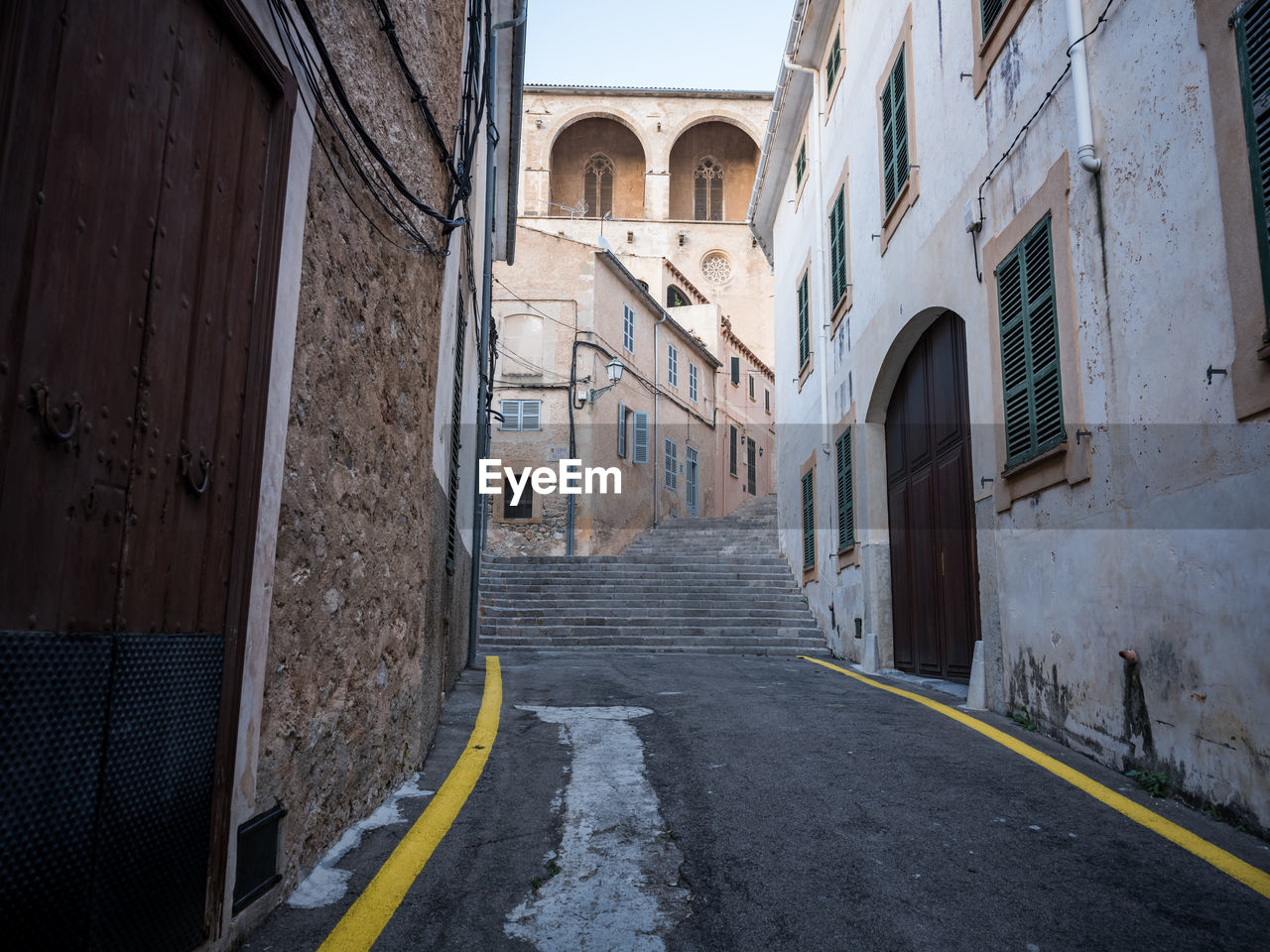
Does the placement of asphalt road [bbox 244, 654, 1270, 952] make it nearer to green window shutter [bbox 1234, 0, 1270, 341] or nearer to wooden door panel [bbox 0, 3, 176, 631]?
wooden door panel [bbox 0, 3, 176, 631]

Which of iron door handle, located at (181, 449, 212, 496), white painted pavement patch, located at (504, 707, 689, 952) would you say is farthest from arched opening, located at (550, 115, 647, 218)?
iron door handle, located at (181, 449, 212, 496)

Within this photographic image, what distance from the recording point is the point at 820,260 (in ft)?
43.2

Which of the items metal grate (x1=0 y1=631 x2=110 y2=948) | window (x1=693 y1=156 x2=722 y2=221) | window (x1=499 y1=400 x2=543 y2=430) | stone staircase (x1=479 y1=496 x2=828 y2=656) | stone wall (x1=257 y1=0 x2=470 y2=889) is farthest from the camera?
window (x1=693 y1=156 x2=722 y2=221)

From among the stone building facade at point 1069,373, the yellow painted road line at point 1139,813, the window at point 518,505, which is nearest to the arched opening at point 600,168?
the window at point 518,505

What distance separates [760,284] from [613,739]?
33557mm

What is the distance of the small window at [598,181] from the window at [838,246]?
27263 mm

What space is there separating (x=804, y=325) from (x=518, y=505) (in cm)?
1002

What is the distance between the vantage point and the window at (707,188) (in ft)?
128

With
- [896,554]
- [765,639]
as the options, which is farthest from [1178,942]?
[765,639]

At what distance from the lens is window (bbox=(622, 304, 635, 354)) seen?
25.1m

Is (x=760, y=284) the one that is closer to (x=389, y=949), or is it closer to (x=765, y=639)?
(x=765, y=639)

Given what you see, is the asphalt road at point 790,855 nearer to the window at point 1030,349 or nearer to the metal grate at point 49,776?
the metal grate at point 49,776

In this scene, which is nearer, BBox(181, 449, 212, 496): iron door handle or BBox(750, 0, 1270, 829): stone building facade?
BBox(181, 449, 212, 496): iron door handle

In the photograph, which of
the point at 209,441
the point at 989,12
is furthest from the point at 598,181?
the point at 209,441
